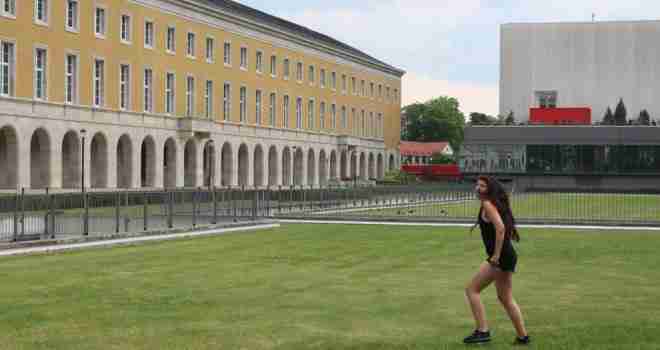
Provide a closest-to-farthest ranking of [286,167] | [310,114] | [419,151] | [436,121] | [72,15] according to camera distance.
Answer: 1. [72,15]
2. [286,167]
3. [310,114]
4. [419,151]
5. [436,121]

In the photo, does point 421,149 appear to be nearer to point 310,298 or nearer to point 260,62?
point 260,62

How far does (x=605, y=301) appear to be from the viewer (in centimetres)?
1530

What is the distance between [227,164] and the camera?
84875 mm

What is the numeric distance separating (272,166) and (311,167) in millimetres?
8952

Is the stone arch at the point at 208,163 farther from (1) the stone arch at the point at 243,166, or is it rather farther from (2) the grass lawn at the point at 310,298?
(2) the grass lawn at the point at 310,298

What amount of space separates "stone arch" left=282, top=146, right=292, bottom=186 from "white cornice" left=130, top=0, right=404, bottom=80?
9729 millimetres

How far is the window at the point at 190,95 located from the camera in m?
77.3

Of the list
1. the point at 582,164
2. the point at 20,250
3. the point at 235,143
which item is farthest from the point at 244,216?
the point at 582,164

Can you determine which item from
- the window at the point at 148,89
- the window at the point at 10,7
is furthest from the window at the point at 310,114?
the window at the point at 10,7

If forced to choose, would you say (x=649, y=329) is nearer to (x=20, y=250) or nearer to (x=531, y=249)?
(x=531, y=249)

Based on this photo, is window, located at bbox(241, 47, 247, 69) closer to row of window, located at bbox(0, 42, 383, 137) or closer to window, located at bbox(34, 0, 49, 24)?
row of window, located at bbox(0, 42, 383, 137)

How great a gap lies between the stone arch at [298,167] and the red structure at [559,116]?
74.6 feet

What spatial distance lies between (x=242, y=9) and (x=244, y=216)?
167ft

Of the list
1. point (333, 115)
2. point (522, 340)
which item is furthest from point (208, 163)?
point (522, 340)
